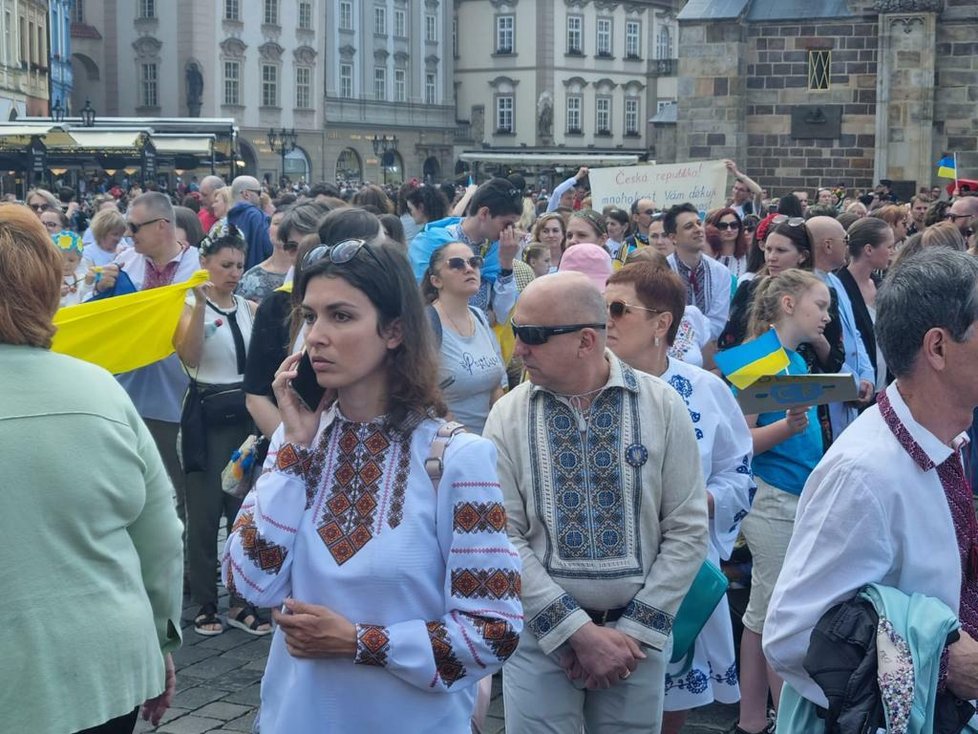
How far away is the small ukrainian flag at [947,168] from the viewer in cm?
2006

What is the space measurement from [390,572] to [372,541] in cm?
8

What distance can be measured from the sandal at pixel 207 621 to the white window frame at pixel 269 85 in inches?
2734

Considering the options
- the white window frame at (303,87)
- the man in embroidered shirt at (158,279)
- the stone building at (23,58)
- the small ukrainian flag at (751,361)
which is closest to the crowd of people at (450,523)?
the small ukrainian flag at (751,361)

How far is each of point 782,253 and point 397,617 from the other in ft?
16.0

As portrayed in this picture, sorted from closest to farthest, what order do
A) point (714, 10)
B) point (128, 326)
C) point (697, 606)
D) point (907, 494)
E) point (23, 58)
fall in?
point (907, 494) < point (697, 606) < point (128, 326) < point (714, 10) < point (23, 58)

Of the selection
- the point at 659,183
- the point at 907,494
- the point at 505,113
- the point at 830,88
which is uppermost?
the point at 505,113

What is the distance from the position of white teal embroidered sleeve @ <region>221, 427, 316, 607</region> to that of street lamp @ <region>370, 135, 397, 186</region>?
7307 centimetres

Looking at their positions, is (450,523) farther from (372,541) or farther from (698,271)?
(698,271)

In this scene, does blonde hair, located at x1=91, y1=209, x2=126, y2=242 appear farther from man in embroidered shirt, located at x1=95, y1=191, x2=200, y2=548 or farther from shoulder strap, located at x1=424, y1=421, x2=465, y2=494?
shoulder strap, located at x1=424, y1=421, x2=465, y2=494

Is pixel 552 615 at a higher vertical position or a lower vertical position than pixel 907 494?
lower

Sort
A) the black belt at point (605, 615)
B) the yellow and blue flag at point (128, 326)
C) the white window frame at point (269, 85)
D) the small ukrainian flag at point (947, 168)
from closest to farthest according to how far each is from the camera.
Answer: the black belt at point (605, 615) → the yellow and blue flag at point (128, 326) → the small ukrainian flag at point (947, 168) → the white window frame at point (269, 85)

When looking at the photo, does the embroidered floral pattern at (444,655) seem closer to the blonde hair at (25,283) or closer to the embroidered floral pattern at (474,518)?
the embroidered floral pattern at (474,518)

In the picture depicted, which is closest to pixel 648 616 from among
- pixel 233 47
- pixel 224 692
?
pixel 224 692

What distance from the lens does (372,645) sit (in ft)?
10.2
